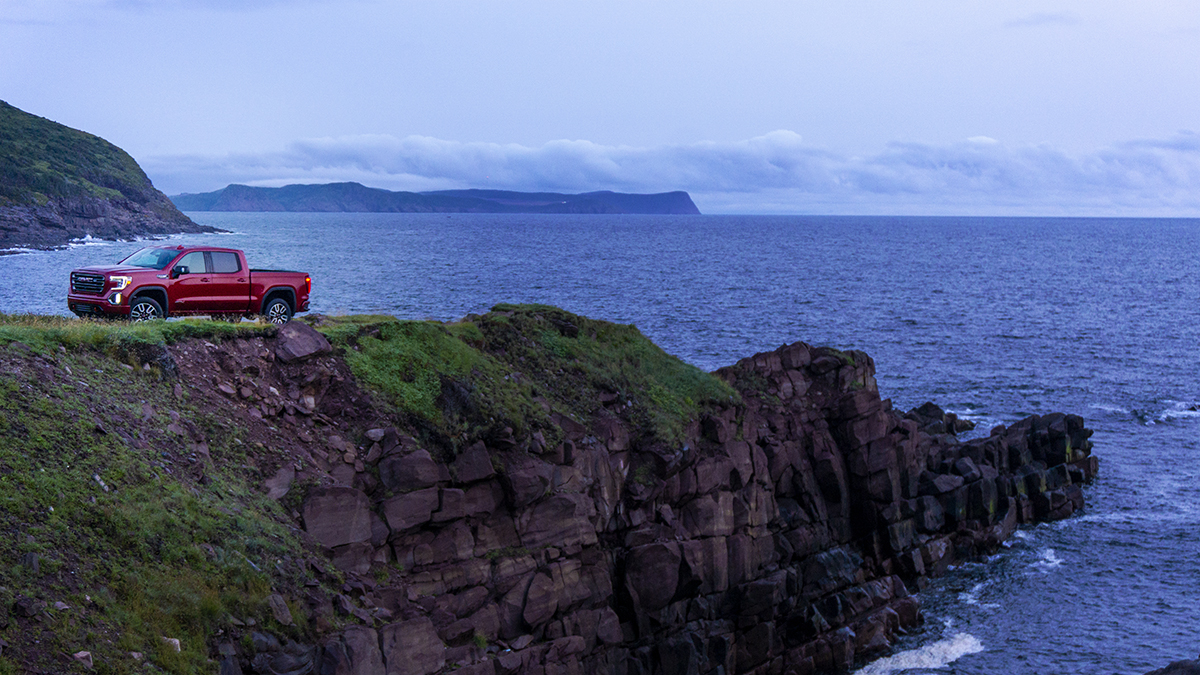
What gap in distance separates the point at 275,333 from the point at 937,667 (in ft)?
76.7

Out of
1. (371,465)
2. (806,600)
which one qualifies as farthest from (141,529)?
(806,600)

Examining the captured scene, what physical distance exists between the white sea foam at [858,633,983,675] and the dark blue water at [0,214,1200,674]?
0.31ft

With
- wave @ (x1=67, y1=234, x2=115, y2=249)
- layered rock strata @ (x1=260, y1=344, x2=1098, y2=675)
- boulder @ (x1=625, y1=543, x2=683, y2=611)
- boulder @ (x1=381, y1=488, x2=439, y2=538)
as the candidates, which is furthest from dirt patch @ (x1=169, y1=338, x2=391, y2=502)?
wave @ (x1=67, y1=234, x2=115, y2=249)

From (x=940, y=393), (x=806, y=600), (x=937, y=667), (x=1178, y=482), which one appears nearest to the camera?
(x=937, y=667)

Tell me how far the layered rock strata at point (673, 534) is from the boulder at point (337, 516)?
0.05 metres

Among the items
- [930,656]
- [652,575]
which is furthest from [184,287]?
[930,656]

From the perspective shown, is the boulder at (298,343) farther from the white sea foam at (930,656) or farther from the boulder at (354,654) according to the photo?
the white sea foam at (930,656)

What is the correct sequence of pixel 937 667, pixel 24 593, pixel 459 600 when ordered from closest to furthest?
pixel 24 593 → pixel 459 600 → pixel 937 667

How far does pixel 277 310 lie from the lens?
3072 centimetres

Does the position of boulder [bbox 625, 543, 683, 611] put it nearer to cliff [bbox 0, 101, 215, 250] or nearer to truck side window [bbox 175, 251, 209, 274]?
truck side window [bbox 175, 251, 209, 274]

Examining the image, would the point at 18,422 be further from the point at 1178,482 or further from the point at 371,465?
the point at 1178,482

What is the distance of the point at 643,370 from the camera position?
33.6 m

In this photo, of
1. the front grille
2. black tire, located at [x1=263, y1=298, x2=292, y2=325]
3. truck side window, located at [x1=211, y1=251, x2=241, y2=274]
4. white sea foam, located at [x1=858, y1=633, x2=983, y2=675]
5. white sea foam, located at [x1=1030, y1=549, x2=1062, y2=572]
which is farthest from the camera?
white sea foam, located at [x1=1030, y1=549, x2=1062, y2=572]

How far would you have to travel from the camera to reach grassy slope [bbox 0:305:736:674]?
1573cm
